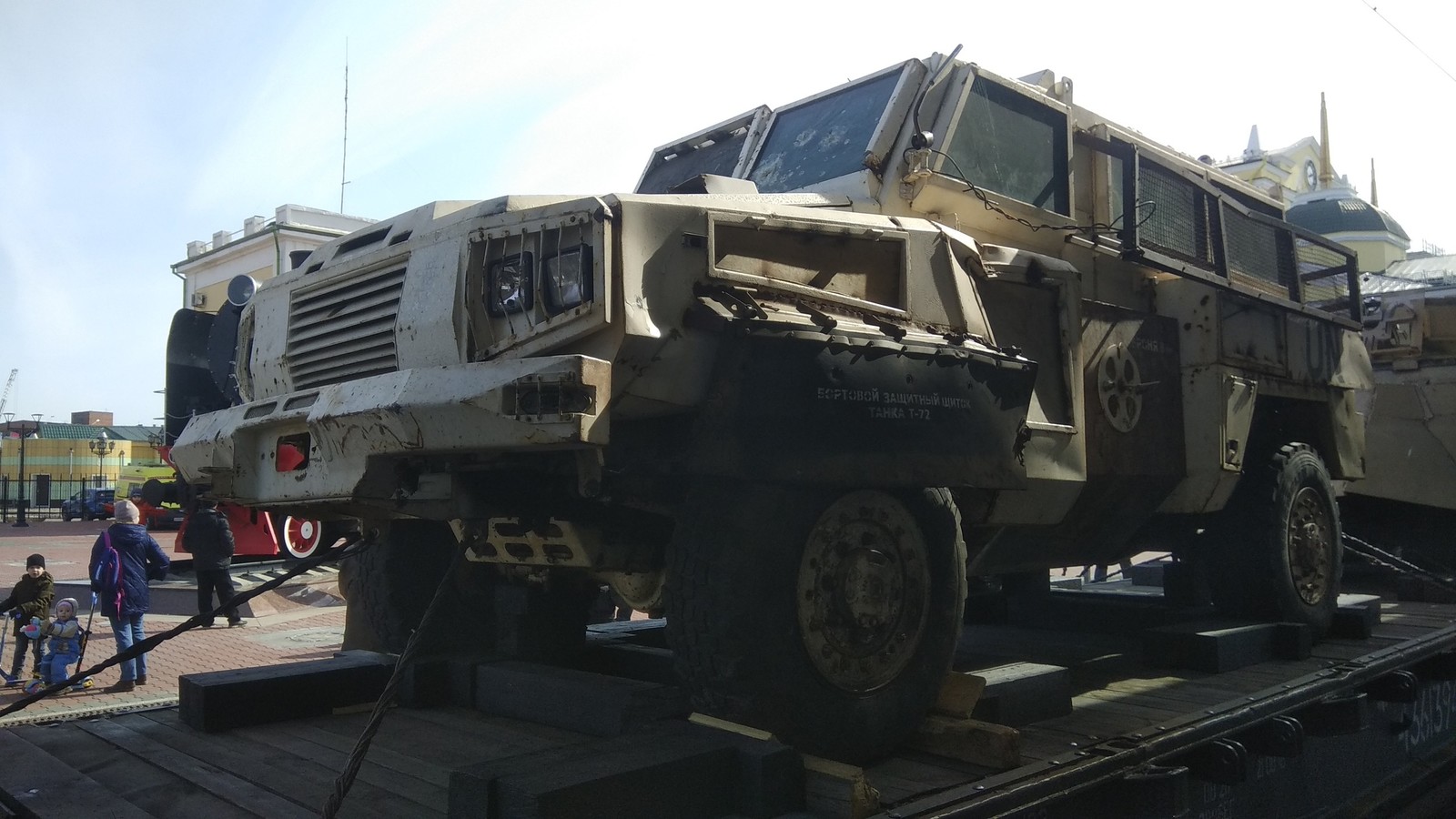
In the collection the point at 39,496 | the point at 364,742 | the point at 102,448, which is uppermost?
the point at 102,448

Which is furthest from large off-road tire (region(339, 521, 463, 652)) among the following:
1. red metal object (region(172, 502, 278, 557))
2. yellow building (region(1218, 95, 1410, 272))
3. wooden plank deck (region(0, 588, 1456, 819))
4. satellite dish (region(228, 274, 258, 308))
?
yellow building (region(1218, 95, 1410, 272))

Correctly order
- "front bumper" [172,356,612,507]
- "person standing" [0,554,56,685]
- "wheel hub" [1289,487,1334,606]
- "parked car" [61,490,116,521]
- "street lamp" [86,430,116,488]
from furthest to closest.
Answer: "street lamp" [86,430,116,488]
"parked car" [61,490,116,521]
"person standing" [0,554,56,685]
"wheel hub" [1289,487,1334,606]
"front bumper" [172,356,612,507]

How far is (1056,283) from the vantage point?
15.3 feet

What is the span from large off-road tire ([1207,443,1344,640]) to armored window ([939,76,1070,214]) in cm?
185

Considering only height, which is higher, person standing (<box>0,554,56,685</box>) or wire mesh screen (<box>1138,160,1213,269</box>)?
wire mesh screen (<box>1138,160,1213,269</box>)

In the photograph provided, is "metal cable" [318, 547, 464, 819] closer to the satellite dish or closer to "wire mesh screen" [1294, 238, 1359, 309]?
the satellite dish

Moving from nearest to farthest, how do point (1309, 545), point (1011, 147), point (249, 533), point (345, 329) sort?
point (345, 329), point (1011, 147), point (1309, 545), point (249, 533)

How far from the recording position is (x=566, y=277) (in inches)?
133

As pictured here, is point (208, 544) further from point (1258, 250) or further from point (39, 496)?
point (39, 496)

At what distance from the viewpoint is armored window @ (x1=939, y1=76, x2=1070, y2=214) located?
496 cm

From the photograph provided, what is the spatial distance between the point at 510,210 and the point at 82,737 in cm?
235

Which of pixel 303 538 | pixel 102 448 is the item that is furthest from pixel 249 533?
pixel 102 448

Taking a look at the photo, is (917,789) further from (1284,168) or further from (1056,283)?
(1284,168)

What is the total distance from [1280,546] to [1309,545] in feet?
1.31
